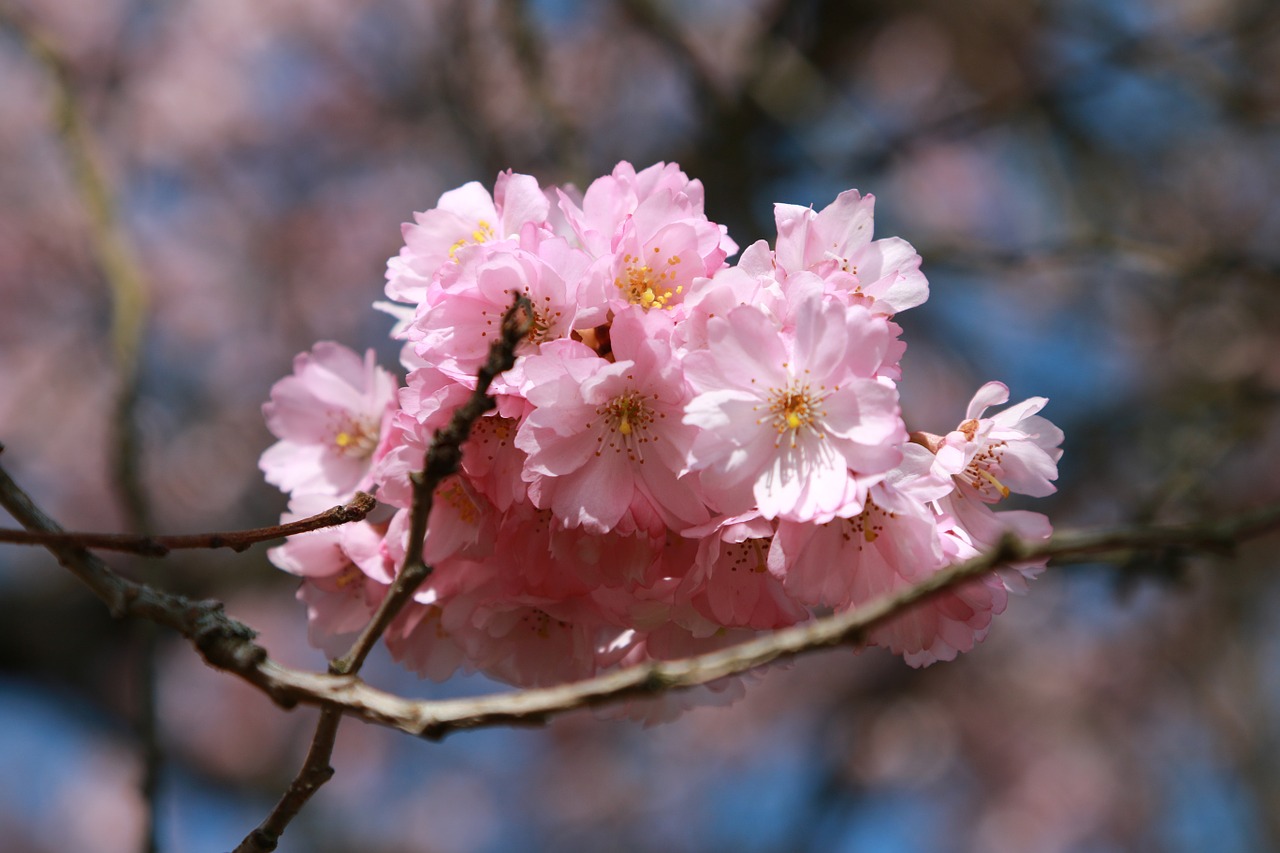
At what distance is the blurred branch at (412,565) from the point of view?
926mm

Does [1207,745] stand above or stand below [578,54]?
below

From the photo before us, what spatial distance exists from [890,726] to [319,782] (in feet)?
17.7

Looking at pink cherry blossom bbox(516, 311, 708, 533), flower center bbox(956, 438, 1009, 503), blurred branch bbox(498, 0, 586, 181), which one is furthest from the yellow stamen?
blurred branch bbox(498, 0, 586, 181)

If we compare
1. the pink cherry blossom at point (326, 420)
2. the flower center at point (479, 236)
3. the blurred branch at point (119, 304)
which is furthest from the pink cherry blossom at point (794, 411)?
the blurred branch at point (119, 304)

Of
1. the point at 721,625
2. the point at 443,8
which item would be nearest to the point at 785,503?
the point at 721,625

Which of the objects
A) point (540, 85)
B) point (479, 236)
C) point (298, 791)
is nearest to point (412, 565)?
point (298, 791)

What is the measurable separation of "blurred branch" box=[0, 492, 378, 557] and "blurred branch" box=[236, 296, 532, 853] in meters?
0.14

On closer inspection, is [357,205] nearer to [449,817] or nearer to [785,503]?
[449,817]

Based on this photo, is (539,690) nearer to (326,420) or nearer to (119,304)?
(326,420)

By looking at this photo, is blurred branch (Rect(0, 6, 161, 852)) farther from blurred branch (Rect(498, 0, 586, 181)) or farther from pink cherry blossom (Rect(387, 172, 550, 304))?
blurred branch (Rect(498, 0, 586, 181))

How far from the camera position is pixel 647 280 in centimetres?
126

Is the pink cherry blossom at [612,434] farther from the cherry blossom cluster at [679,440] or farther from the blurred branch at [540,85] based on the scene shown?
the blurred branch at [540,85]

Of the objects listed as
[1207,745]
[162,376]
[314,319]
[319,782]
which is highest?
[314,319]

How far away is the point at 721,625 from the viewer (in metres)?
1.28
